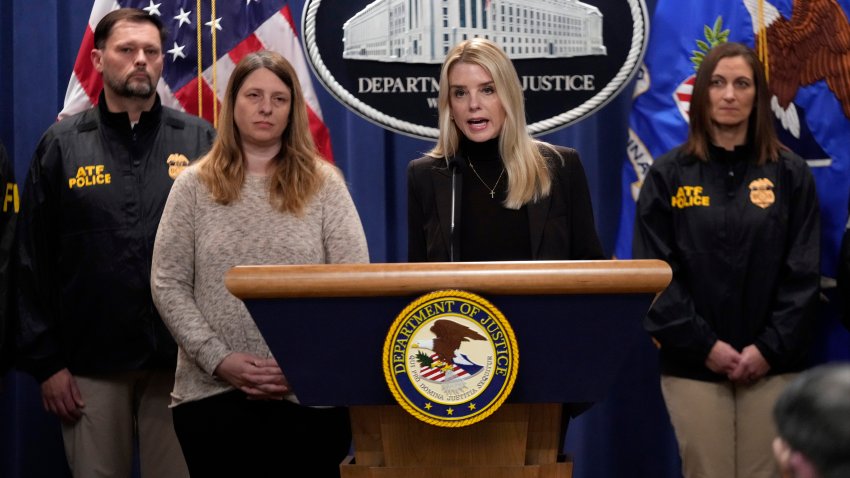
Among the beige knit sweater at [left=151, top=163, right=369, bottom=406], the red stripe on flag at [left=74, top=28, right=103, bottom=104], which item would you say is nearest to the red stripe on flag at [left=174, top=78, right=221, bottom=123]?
the red stripe on flag at [left=74, top=28, right=103, bottom=104]

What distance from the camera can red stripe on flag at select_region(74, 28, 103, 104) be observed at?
380 centimetres

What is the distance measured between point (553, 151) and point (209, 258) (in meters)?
0.82

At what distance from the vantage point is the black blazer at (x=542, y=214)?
2211mm

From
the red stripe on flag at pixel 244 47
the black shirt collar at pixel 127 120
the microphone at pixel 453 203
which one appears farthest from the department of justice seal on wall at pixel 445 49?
the microphone at pixel 453 203

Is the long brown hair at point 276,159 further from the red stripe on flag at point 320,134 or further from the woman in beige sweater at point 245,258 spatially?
the red stripe on flag at point 320,134

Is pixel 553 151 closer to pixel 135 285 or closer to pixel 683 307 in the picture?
pixel 683 307

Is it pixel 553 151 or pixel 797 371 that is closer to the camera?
pixel 553 151

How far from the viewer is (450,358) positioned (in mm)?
1533

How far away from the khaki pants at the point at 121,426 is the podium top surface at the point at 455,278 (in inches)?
68.3

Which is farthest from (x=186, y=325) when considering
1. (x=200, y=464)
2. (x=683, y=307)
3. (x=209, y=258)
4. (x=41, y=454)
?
(x=41, y=454)

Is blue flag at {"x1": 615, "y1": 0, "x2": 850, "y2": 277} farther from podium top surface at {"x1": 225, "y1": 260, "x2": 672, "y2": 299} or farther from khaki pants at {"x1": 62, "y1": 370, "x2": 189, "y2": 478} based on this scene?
podium top surface at {"x1": 225, "y1": 260, "x2": 672, "y2": 299}

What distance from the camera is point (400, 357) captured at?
60.8 inches

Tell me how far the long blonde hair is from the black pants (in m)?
0.67

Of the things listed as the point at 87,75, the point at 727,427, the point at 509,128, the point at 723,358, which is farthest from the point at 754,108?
the point at 87,75
